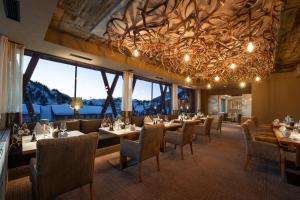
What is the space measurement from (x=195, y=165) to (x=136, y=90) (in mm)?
4553

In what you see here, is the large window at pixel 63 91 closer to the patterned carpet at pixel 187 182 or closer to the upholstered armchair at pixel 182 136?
the patterned carpet at pixel 187 182

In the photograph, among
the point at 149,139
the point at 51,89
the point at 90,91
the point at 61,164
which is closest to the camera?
the point at 61,164

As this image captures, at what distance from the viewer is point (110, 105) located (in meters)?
5.86

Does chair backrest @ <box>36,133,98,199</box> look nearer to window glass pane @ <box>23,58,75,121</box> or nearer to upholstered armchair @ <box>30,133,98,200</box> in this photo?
upholstered armchair @ <box>30,133,98,200</box>

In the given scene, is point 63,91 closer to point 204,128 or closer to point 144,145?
point 144,145

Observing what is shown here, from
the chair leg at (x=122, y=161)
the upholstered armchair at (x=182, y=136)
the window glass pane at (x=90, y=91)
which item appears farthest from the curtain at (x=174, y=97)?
the chair leg at (x=122, y=161)

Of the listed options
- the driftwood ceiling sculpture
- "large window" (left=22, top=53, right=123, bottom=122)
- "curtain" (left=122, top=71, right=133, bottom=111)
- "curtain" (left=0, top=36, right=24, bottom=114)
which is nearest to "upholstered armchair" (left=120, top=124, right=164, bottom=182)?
the driftwood ceiling sculpture

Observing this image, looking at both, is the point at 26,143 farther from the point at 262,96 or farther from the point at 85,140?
the point at 262,96

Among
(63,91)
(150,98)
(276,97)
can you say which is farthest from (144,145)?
(276,97)

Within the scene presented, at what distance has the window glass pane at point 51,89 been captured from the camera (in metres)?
4.20

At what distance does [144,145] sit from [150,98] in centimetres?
535

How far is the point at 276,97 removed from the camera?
697 centimetres

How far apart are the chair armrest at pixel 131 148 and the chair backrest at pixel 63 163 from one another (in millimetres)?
900

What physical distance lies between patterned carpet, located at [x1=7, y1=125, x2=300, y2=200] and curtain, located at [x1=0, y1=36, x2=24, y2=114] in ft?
5.44
